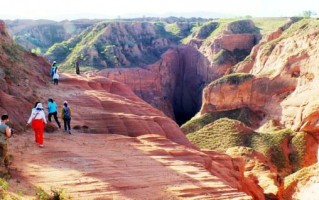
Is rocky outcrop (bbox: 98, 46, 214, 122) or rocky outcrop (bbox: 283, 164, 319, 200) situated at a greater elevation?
rocky outcrop (bbox: 283, 164, 319, 200)

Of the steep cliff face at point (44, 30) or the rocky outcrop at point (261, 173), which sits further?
the steep cliff face at point (44, 30)

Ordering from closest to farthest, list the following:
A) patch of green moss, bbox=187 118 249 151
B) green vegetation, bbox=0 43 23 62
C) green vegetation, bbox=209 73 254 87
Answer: green vegetation, bbox=0 43 23 62, patch of green moss, bbox=187 118 249 151, green vegetation, bbox=209 73 254 87

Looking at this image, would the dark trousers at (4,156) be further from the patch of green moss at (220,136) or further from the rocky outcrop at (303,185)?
the patch of green moss at (220,136)

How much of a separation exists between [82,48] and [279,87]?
1756 inches

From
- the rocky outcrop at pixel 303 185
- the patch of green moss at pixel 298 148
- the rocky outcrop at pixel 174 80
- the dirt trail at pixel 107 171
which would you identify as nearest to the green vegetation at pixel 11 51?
the dirt trail at pixel 107 171

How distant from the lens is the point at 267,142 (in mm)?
46031

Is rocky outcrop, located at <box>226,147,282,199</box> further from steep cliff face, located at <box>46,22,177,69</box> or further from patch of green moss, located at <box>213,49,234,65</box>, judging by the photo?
steep cliff face, located at <box>46,22,177,69</box>

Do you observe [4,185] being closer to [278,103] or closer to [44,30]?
[278,103]

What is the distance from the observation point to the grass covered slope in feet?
147

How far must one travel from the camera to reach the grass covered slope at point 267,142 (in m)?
44.7

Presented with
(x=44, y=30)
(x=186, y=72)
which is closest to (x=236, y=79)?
(x=186, y=72)

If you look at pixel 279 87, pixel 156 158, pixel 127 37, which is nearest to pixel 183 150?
pixel 156 158

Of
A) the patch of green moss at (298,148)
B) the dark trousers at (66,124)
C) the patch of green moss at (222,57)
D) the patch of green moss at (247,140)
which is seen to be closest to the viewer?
the dark trousers at (66,124)

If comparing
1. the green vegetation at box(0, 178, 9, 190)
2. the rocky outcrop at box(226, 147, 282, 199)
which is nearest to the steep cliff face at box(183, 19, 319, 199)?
the rocky outcrop at box(226, 147, 282, 199)
